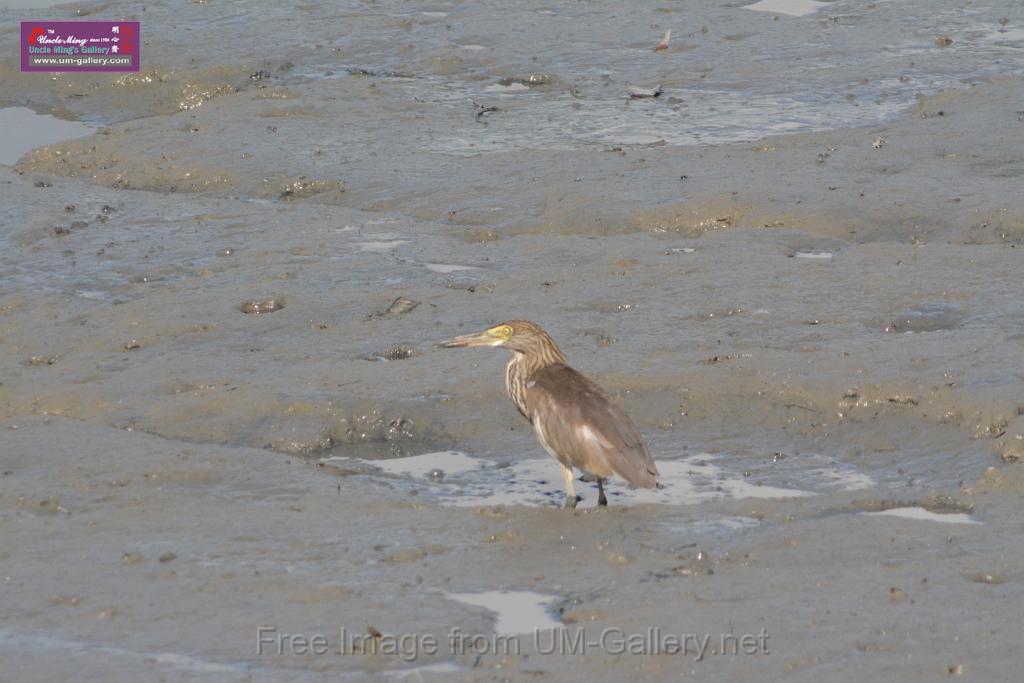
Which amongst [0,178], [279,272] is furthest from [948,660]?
[0,178]

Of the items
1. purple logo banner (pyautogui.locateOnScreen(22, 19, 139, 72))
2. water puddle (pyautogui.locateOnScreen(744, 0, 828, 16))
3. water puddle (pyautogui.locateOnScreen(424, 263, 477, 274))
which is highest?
water puddle (pyautogui.locateOnScreen(744, 0, 828, 16))

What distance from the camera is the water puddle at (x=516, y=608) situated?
5773mm

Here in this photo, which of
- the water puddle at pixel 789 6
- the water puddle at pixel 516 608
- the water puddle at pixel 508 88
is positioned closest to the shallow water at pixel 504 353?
the water puddle at pixel 516 608

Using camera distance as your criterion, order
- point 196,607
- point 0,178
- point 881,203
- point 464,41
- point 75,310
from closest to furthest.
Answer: point 196,607 < point 75,310 < point 881,203 < point 0,178 < point 464,41

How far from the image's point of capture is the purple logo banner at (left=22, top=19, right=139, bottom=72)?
17.3 metres

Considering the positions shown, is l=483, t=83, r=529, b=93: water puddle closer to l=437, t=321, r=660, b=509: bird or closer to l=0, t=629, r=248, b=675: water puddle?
l=437, t=321, r=660, b=509: bird

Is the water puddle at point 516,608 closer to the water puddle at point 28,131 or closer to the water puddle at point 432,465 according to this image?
the water puddle at point 432,465

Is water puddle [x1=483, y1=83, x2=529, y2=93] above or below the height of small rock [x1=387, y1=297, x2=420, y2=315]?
above

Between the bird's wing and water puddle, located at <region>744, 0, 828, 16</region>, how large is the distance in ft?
37.0

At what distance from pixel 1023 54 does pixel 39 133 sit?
9658mm

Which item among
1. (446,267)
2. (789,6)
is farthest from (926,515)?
(789,6)

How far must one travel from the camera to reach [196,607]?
232 inches

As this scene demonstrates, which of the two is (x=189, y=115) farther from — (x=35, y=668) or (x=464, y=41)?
(x=35, y=668)

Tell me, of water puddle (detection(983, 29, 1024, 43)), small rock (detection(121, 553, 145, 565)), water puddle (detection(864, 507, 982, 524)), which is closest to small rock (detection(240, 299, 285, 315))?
small rock (detection(121, 553, 145, 565))
